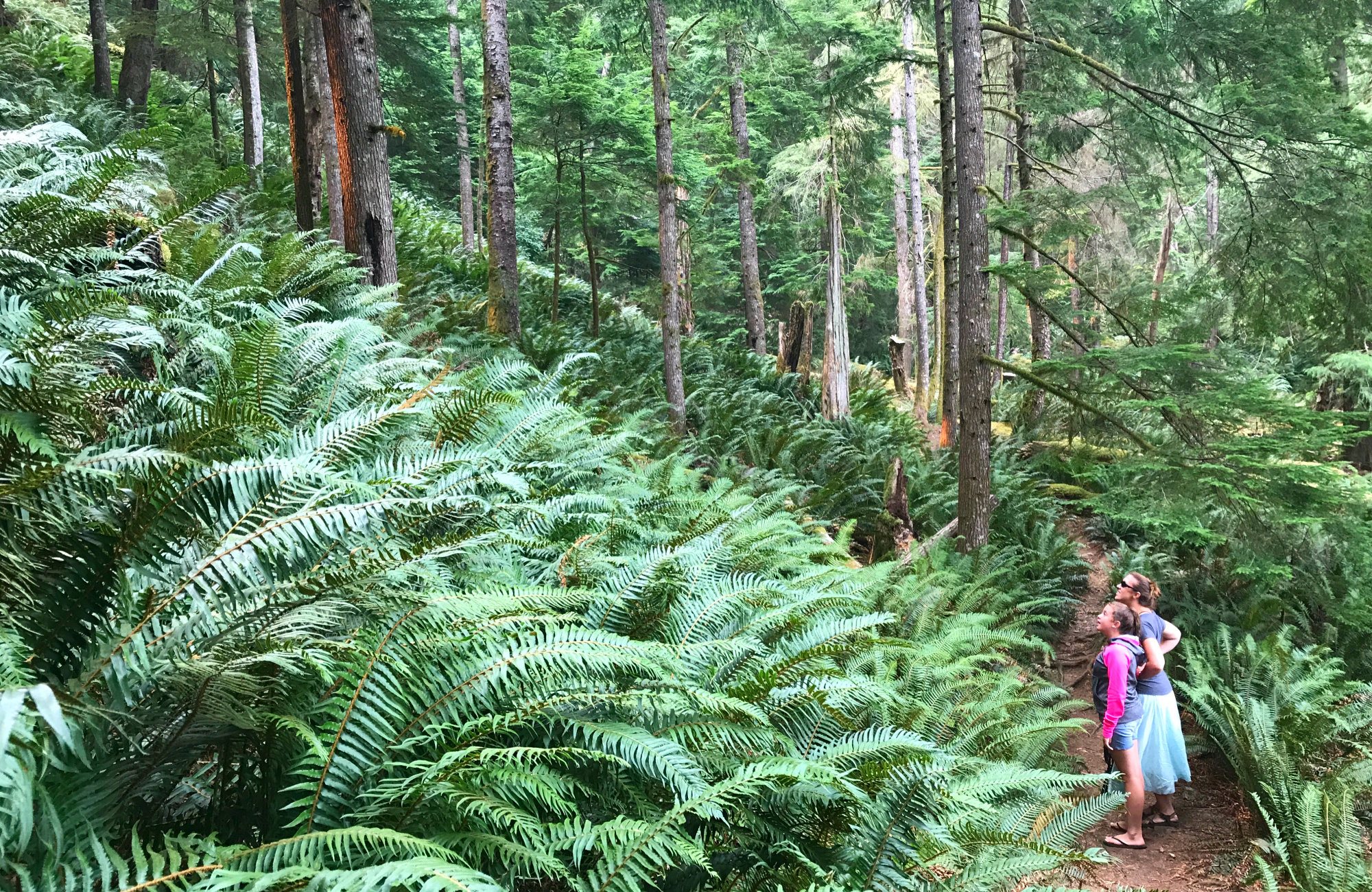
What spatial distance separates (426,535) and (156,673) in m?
1.13

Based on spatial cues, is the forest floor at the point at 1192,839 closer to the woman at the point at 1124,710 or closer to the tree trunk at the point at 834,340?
the woman at the point at 1124,710

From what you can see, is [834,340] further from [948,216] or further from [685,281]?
[685,281]

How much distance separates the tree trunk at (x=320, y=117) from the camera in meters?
9.92

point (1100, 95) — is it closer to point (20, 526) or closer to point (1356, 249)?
point (1356, 249)

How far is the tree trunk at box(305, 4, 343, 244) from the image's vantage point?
992 centimetres

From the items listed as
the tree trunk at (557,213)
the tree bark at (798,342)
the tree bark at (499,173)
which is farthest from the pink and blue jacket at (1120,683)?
the tree bark at (798,342)

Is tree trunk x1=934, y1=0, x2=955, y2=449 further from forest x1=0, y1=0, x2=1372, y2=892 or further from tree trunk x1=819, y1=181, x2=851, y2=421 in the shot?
tree trunk x1=819, y1=181, x2=851, y2=421

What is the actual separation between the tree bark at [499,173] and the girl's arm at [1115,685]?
7.09 metres

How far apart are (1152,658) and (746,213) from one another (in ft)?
38.8

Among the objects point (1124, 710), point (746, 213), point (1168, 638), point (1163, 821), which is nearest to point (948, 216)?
point (746, 213)

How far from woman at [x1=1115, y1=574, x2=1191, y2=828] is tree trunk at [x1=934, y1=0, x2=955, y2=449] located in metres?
5.18

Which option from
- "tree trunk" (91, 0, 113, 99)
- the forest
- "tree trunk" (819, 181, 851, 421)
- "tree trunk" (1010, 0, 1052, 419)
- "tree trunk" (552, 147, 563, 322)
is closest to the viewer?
the forest

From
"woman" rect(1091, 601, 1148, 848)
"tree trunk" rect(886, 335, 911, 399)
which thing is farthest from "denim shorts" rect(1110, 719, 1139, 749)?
"tree trunk" rect(886, 335, 911, 399)

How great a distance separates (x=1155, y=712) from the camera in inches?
211
